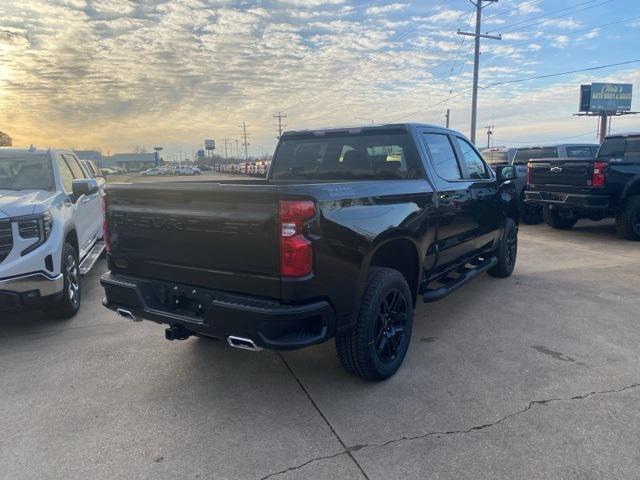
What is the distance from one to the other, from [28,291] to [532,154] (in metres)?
13.4

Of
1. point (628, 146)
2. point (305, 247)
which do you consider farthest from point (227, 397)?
point (628, 146)

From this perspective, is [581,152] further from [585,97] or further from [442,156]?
[585,97]

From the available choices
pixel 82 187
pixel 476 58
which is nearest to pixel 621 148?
pixel 82 187

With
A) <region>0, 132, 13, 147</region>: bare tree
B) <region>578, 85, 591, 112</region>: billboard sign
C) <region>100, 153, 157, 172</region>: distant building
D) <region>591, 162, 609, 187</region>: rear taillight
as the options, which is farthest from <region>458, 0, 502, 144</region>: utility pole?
<region>100, 153, 157, 172</region>: distant building

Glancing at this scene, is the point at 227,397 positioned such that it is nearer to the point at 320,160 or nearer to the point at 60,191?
the point at 320,160

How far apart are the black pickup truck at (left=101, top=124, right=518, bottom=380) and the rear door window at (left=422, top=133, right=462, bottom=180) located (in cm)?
2

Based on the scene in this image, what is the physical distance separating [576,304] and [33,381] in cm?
544

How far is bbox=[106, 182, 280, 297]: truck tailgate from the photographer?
2873 mm

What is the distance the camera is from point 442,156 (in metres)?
4.80

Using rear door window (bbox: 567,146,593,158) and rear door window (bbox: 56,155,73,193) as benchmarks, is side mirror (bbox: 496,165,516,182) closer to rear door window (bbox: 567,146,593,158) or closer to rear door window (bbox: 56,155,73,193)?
rear door window (bbox: 56,155,73,193)

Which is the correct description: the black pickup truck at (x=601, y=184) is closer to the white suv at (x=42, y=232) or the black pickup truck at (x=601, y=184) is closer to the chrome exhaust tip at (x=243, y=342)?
the chrome exhaust tip at (x=243, y=342)

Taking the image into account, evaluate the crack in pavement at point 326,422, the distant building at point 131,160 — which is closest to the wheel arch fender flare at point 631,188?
the crack in pavement at point 326,422

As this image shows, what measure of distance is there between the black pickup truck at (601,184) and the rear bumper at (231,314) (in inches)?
311

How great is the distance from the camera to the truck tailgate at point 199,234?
9.43ft
